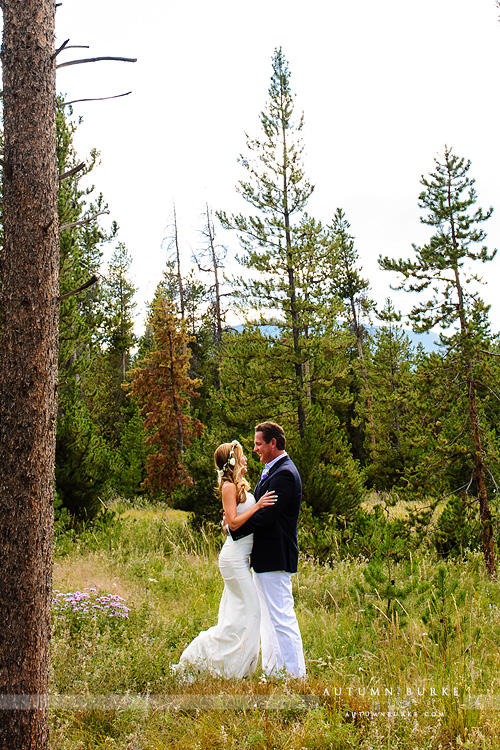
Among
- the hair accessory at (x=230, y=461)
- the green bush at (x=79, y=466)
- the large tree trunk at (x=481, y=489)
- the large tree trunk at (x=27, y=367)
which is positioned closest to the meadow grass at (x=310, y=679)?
the large tree trunk at (x=27, y=367)

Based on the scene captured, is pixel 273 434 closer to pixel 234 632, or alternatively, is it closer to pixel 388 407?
pixel 234 632

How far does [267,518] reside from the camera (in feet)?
14.6

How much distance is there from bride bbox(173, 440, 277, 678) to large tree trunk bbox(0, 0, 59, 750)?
1524 millimetres

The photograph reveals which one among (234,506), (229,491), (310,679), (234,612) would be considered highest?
(229,491)

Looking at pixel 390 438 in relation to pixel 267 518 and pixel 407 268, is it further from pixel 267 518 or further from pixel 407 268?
pixel 267 518

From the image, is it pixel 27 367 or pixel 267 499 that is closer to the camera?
pixel 27 367

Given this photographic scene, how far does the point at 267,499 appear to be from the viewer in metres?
4.41

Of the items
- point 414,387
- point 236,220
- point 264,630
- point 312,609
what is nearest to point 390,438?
point 236,220

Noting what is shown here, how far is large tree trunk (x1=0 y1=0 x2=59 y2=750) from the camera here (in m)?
3.18

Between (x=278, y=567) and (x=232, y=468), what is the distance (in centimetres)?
87

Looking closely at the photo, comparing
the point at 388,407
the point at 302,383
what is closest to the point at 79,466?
the point at 302,383

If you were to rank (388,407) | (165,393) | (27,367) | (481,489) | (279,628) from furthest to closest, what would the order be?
(388,407) < (165,393) < (481,489) < (279,628) < (27,367)

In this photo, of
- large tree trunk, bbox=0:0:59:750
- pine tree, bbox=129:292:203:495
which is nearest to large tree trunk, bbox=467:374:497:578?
large tree trunk, bbox=0:0:59:750

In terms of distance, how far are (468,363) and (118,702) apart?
21.5 feet
